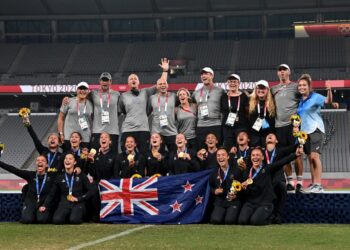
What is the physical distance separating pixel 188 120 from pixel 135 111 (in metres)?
0.80

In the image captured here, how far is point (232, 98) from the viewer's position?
32.1 feet

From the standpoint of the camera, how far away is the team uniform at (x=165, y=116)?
10.1 metres

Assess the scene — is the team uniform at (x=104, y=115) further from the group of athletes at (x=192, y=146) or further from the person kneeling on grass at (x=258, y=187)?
the person kneeling on grass at (x=258, y=187)

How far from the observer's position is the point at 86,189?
9523 mm

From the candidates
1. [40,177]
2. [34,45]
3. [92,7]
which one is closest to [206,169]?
[40,177]

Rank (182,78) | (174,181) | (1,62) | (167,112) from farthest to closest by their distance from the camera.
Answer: (1,62) < (182,78) < (167,112) < (174,181)

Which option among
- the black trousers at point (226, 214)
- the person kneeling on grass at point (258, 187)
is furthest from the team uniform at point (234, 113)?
the black trousers at point (226, 214)

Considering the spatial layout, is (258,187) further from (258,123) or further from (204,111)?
(204,111)

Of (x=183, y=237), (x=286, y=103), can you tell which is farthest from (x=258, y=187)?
(x=183, y=237)

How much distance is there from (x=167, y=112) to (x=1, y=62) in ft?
91.5

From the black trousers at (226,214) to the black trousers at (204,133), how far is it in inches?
47.7

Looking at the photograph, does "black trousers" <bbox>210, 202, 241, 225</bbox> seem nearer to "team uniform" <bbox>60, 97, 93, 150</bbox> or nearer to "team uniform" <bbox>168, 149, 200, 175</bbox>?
"team uniform" <bbox>168, 149, 200, 175</bbox>

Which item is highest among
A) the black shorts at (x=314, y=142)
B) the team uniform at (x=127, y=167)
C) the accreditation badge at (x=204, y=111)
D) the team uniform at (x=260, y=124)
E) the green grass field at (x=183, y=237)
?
the accreditation badge at (x=204, y=111)

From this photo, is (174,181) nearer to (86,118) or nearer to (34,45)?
(86,118)
